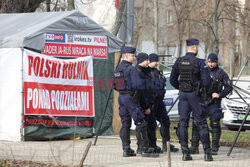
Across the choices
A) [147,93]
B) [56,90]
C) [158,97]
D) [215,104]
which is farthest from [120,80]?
[56,90]

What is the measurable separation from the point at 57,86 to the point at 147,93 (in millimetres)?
3218

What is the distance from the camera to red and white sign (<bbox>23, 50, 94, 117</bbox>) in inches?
473

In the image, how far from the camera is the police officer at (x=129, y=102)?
9.54 metres

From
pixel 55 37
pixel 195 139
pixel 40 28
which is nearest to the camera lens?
pixel 195 139

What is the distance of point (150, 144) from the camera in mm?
10164

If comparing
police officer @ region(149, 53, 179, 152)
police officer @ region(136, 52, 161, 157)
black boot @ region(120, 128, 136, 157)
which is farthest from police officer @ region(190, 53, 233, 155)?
black boot @ region(120, 128, 136, 157)

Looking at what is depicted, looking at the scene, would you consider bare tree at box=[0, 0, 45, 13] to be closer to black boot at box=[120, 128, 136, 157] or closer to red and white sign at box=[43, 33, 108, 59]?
red and white sign at box=[43, 33, 108, 59]

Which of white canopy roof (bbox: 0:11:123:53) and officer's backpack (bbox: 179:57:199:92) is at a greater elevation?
white canopy roof (bbox: 0:11:123:53)

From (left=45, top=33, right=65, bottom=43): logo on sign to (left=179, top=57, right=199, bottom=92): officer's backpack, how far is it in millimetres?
4053

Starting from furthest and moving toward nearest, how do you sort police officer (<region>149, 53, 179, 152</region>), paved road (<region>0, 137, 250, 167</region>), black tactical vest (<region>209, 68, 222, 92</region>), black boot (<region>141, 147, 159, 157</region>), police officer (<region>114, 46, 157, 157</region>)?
1. black tactical vest (<region>209, 68, 222, 92</region>)
2. police officer (<region>149, 53, 179, 152</region>)
3. black boot (<region>141, 147, 159, 157</region>)
4. police officer (<region>114, 46, 157, 157</region>)
5. paved road (<region>0, 137, 250, 167</region>)

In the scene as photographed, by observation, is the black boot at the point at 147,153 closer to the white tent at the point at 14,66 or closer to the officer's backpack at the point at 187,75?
the officer's backpack at the point at 187,75

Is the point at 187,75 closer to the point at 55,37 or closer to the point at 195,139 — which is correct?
the point at 195,139

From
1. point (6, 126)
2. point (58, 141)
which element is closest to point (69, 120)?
point (58, 141)

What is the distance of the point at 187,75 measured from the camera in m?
9.38
